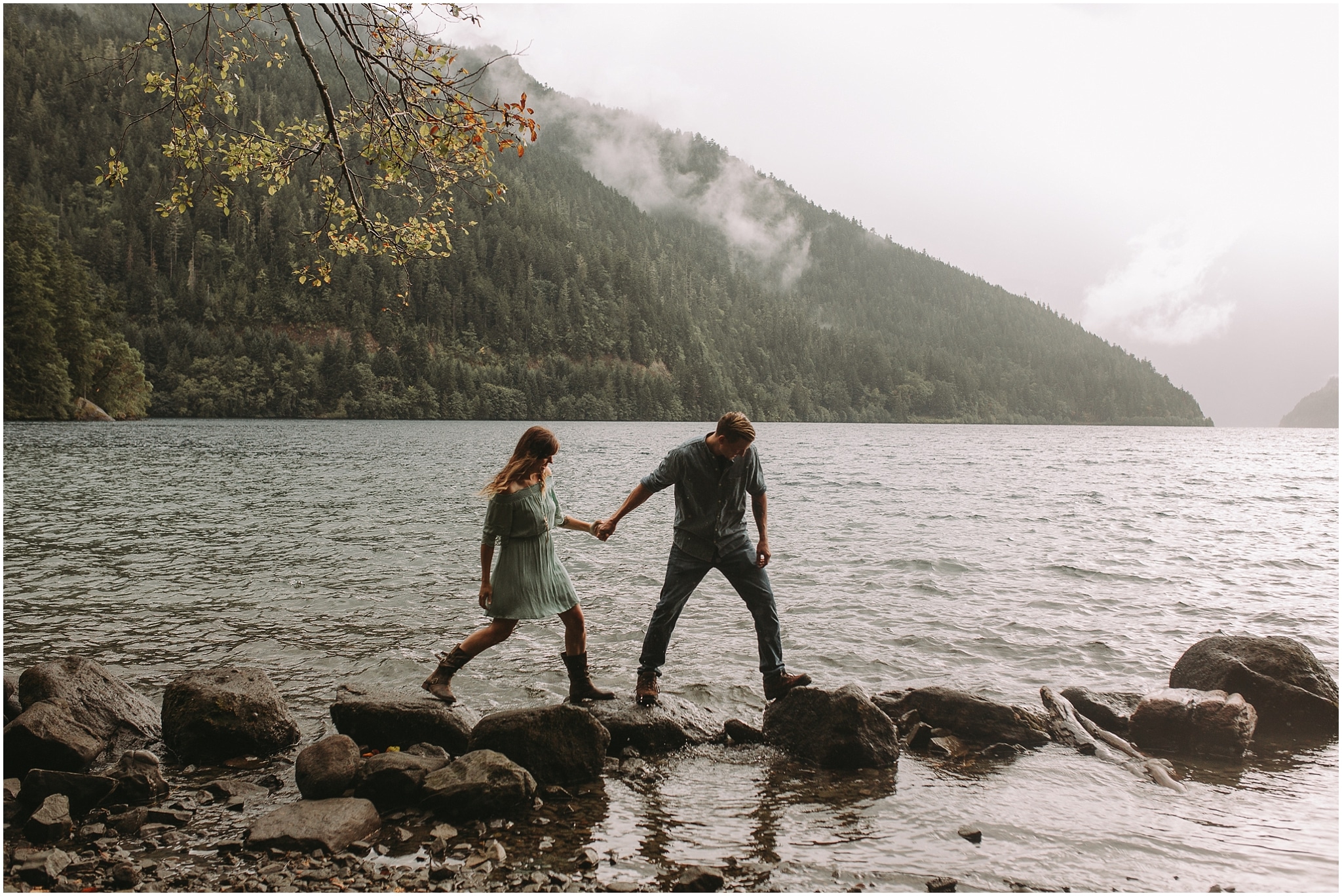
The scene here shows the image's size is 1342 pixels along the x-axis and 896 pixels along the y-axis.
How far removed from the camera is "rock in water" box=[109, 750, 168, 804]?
6145 mm

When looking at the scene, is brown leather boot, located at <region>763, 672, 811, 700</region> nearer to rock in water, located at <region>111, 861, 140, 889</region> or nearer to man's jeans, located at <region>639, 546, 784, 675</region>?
man's jeans, located at <region>639, 546, 784, 675</region>

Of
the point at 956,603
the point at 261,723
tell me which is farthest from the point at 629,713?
the point at 956,603

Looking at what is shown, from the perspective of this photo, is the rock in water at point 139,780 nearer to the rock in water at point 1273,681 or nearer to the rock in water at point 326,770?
the rock in water at point 326,770

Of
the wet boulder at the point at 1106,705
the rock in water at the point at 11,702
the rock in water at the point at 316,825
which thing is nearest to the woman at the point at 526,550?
the rock in water at the point at 316,825

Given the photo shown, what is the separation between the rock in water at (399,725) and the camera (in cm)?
725

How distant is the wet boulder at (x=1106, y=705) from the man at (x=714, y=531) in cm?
332

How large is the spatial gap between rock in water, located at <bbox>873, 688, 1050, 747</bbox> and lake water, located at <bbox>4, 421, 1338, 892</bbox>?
0.88ft

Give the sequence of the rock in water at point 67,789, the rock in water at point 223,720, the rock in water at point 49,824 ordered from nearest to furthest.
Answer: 1. the rock in water at point 49,824
2. the rock in water at point 67,789
3. the rock in water at point 223,720

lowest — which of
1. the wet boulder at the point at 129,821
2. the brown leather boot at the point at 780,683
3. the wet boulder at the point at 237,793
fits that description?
the wet boulder at the point at 237,793

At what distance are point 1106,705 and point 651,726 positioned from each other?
514 cm

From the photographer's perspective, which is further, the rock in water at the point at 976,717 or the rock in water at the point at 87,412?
the rock in water at the point at 87,412

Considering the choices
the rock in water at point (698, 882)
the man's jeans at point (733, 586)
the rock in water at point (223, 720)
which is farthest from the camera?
the man's jeans at point (733, 586)

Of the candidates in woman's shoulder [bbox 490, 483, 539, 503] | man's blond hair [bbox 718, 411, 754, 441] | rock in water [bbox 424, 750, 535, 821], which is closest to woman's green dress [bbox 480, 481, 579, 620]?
woman's shoulder [bbox 490, 483, 539, 503]

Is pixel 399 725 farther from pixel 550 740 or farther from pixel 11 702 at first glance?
pixel 11 702
